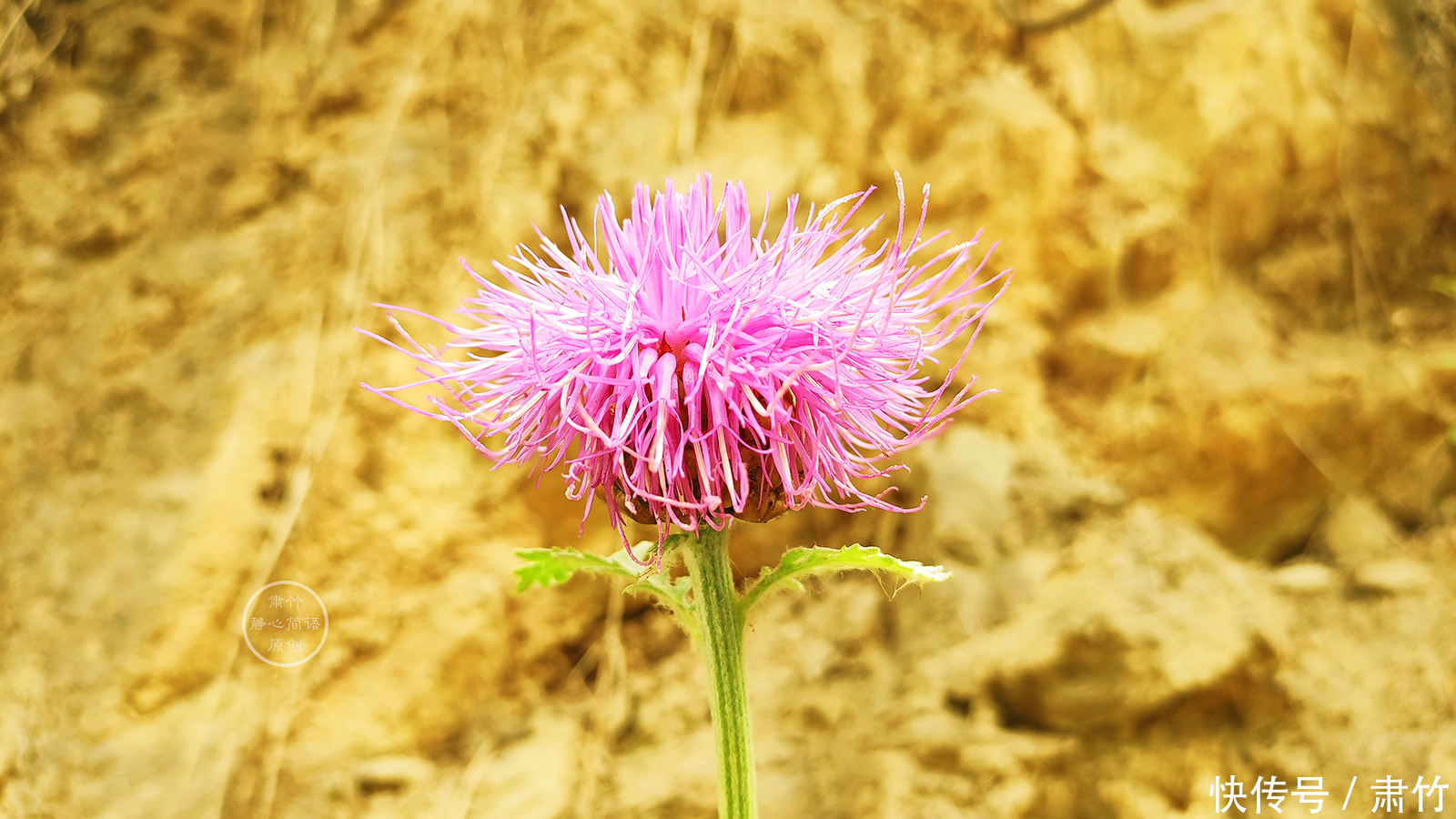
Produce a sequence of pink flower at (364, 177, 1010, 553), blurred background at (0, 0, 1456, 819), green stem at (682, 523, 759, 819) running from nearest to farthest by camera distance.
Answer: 1. pink flower at (364, 177, 1010, 553)
2. green stem at (682, 523, 759, 819)
3. blurred background at (0, 0, 1456, 819)

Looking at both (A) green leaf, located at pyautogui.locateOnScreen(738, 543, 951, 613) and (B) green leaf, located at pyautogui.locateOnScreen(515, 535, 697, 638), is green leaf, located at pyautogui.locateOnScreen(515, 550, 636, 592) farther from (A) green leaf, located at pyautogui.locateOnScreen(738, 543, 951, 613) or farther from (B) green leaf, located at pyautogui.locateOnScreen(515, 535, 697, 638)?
(A) green leaf, located at pyautogui.locateOnScreen(738, 543, 951, 613)

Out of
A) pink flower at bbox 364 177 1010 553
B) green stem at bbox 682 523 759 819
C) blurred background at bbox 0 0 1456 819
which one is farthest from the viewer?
blurred background at bbox 0 0 1456 819

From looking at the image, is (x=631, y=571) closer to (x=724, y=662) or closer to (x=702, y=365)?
(x=724, y=662)

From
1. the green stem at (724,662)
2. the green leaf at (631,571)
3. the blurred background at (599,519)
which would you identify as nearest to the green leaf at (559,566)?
the green leaf at (631,571)

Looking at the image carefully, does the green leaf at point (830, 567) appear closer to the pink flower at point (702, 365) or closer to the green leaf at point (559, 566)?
the pink flower at point (702, 365)

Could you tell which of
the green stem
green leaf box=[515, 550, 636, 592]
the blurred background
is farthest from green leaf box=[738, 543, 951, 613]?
the blurred background

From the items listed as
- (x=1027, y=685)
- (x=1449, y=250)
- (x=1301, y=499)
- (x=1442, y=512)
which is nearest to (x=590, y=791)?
(x=1027, y=685)

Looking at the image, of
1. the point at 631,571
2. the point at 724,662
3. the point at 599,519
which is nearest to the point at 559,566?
the point at 631,571
